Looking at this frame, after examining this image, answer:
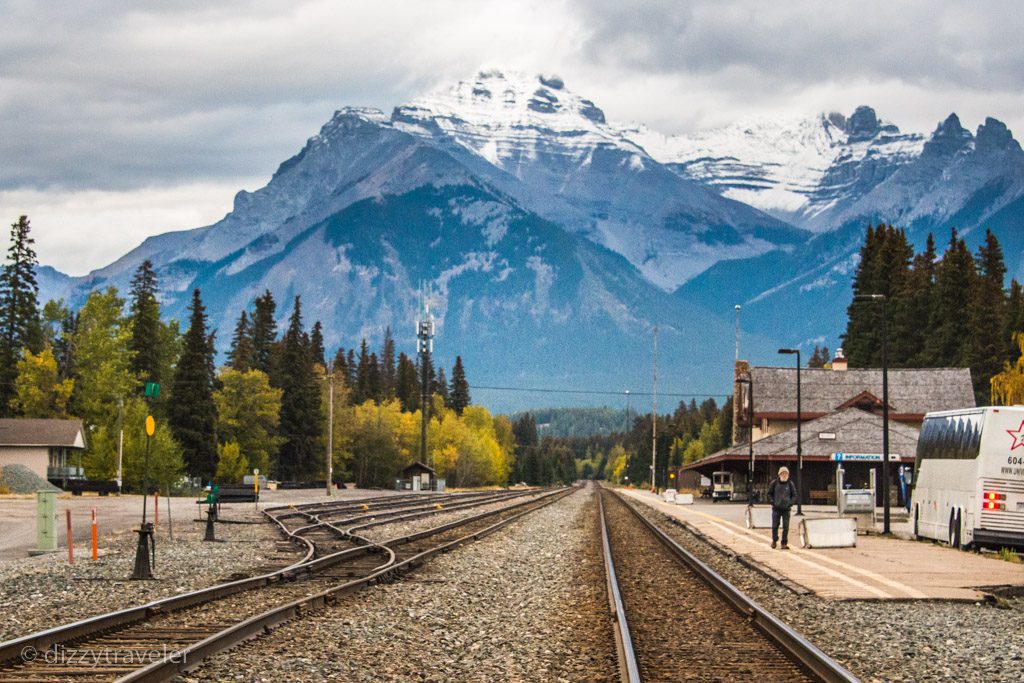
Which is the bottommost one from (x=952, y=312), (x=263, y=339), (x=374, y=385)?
(x=374, y=385)

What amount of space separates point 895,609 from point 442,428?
136138 millimetres

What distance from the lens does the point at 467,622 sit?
15.1 meters

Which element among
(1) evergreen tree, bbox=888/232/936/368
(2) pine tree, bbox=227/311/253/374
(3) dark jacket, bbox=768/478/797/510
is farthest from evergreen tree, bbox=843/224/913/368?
(3) dark jacket, bbox=768/478/797/510

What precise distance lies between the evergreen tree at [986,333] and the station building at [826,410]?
6451 millimetres

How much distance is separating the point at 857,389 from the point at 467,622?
240ft

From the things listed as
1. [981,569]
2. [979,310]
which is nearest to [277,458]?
[979,310]

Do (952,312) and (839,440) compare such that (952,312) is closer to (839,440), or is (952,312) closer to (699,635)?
(839,440)

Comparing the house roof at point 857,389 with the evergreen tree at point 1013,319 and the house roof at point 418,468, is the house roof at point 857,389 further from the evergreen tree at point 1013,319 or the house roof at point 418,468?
the house roof at point 418,468

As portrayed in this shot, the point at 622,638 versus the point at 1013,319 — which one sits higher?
the point at 1013,319

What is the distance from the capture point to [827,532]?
29484 millimetres

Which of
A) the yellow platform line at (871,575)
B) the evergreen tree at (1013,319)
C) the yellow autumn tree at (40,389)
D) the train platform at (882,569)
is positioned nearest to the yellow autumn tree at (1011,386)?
the evergreen tree at (1013,319)

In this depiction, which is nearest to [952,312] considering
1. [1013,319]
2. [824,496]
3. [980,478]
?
[1013,319]

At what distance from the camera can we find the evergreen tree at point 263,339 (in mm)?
124938

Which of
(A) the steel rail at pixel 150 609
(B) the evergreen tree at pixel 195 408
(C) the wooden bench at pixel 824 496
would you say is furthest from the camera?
(B) the evergreen tree at pixel 195 408
